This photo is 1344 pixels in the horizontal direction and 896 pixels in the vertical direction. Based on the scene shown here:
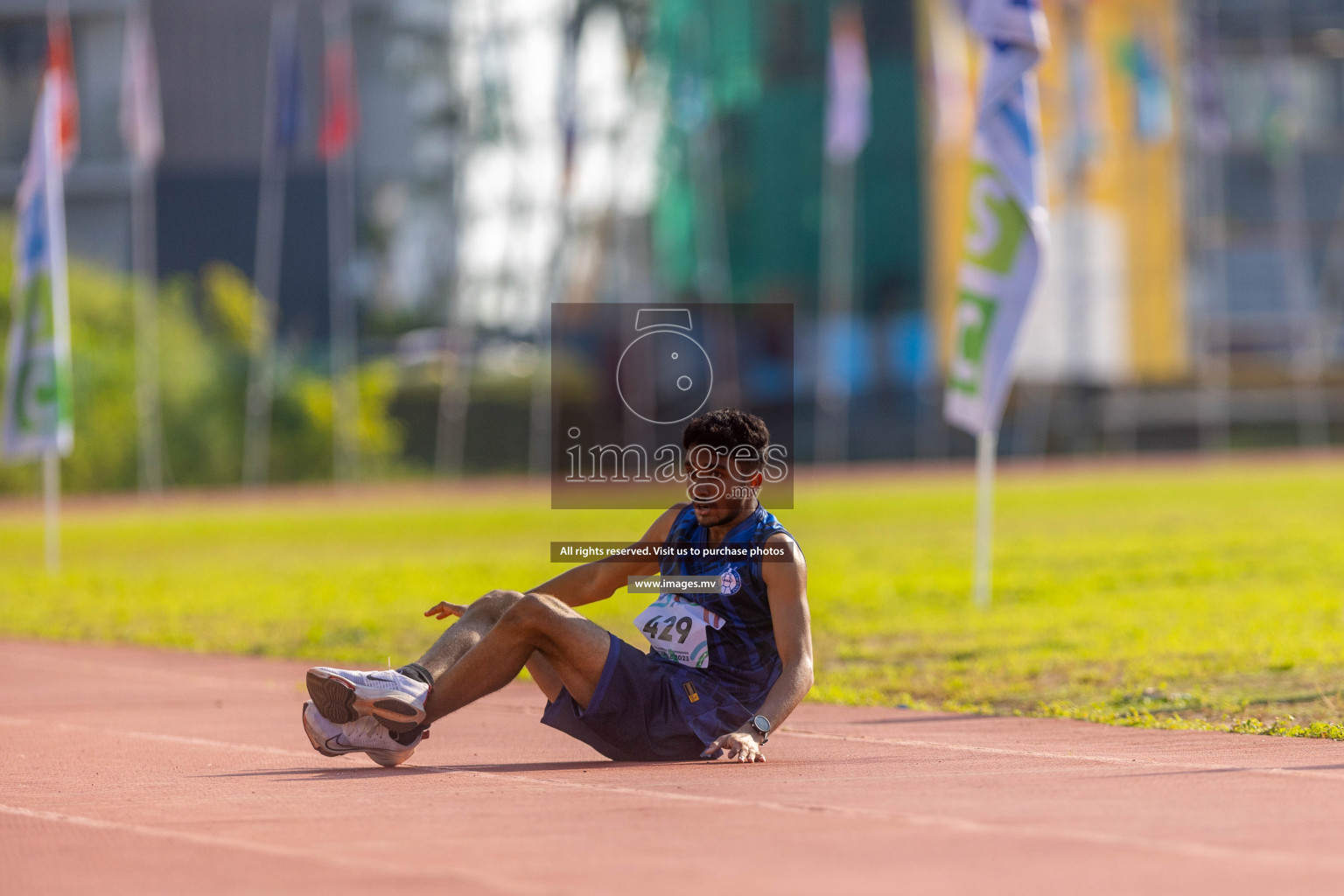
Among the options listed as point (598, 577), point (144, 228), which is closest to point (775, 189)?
point (144, 228)

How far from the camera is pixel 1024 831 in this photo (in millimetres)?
6367

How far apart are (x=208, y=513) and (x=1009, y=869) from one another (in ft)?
106

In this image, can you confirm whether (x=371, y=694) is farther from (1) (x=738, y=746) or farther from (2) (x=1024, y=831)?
(2) (x=1024, y=831)

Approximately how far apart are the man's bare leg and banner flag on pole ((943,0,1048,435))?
9.37m

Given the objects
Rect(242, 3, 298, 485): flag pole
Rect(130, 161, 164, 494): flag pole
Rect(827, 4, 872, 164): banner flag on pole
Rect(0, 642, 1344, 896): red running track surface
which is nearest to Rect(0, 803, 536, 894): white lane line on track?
Rect(0, 642, 1344, 896): red running track surface

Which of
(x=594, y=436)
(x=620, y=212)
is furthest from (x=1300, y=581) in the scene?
(x=620, y=212)

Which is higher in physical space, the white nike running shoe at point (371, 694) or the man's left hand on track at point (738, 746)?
the white nike running shoe at point (371, 694)

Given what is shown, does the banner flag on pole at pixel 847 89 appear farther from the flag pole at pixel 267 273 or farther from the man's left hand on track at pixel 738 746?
the man's left hand on track at pixel 738 746

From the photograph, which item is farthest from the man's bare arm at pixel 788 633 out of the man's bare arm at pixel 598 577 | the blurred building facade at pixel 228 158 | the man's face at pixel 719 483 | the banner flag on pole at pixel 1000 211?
the blurred building facade at pixel 228 158

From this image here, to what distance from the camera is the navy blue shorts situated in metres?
7.79

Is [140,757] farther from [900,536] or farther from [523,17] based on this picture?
[523,17]

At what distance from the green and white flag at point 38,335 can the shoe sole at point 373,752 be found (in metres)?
15.0

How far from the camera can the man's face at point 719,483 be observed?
24.9 ft

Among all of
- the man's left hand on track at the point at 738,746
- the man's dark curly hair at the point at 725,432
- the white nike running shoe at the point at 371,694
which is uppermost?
the man's dark curly hair at the point at 725,432
